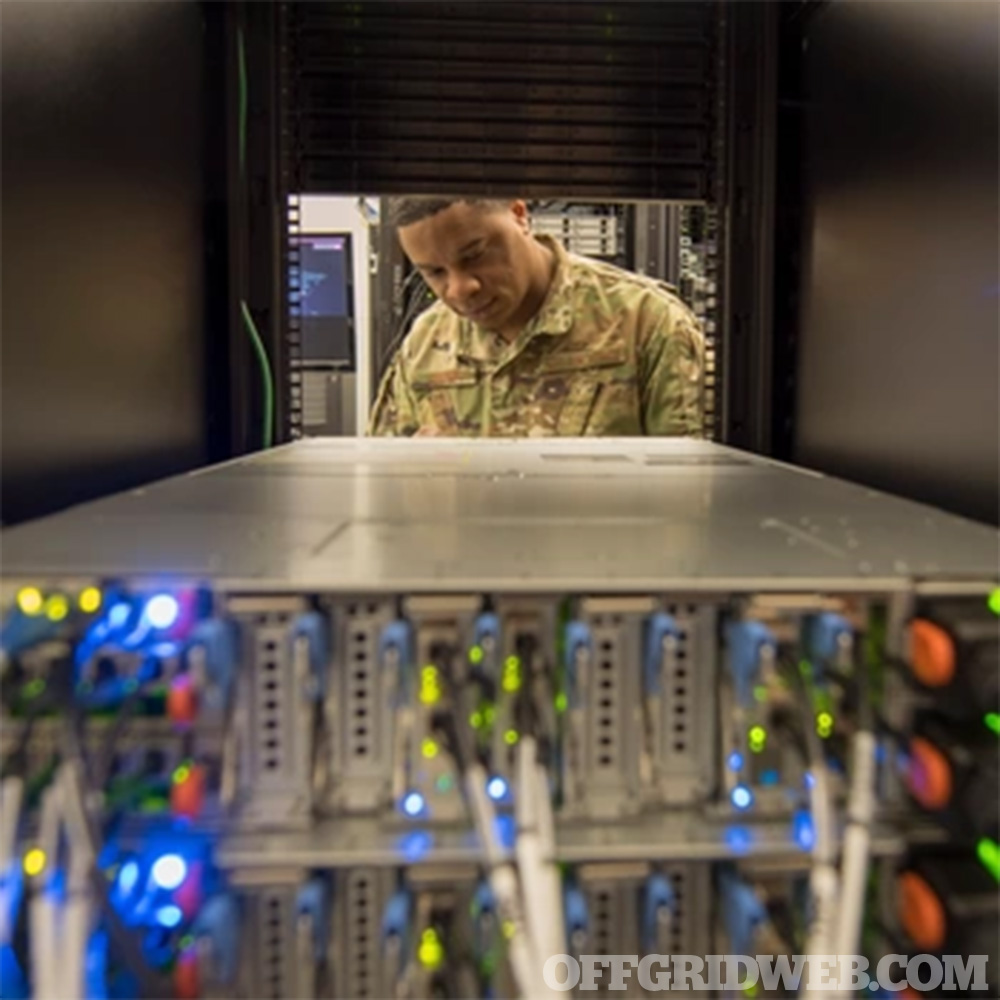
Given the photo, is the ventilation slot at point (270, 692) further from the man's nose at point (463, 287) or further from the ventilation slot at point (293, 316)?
the man's nose at point (463, 287)

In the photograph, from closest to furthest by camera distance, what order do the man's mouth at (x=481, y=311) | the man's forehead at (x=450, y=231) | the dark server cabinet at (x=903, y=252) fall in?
1. the dark server cabinet at (x=903, y=252)
2. the man's forehead at (x=450, y=231)
3. the man's mouth at (x=481, y=311)

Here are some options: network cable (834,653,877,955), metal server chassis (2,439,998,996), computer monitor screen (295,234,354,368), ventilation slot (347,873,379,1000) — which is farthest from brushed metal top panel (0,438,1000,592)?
computer monitor screen (295,234,354,368)

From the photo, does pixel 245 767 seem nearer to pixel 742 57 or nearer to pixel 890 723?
pixel 890 723

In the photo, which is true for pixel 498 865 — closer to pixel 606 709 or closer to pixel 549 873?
pixel 549 873

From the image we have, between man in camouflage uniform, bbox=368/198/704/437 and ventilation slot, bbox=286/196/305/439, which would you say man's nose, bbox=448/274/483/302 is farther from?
ventilation slot, bbox=286/196/305/439

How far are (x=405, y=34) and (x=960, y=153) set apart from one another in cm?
112

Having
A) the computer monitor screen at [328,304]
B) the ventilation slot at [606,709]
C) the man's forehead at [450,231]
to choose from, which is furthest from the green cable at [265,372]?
the computer monitor screen at [328,304]

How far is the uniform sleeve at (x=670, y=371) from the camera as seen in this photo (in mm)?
2658

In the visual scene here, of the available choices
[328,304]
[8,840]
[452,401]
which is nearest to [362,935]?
[8,840]

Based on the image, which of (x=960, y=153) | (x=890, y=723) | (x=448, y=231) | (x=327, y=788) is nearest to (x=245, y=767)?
(x=327, y=788)

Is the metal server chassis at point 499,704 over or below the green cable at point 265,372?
below

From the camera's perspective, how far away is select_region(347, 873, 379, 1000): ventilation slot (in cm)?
84

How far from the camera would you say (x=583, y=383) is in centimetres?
273

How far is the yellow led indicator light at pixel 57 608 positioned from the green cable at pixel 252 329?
4.03 feet
